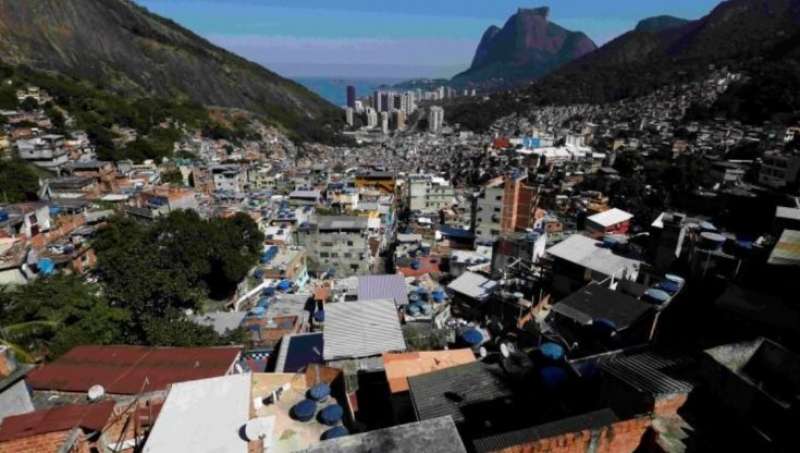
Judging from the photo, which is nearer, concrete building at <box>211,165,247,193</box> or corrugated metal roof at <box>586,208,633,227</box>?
corrugated metal roof at <box>586,208,633,227</box>

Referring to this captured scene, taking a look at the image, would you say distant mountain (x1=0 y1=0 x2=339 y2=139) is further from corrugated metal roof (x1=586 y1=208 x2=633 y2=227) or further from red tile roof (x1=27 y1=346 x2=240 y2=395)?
corrugated metal roof (x1=586 y1=208 x2=633 y2=227)

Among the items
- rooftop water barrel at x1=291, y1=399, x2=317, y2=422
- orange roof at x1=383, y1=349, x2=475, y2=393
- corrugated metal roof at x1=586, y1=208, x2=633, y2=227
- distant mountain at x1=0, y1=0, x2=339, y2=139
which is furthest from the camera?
distant mountain at x1=0, y1=0, x2=339, y2=139

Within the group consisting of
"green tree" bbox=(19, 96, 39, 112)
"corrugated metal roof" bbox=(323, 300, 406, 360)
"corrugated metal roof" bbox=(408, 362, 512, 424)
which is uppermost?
"green tree" bbox=(19, 96, 39, 112)

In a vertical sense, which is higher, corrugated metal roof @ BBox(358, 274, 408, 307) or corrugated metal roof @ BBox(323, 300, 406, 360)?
corrugated metal roof @ BBox(323, 300, 406, 360)

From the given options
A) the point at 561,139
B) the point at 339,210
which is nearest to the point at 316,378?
the point at 339,210

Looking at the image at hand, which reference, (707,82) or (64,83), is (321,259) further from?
(707,82)

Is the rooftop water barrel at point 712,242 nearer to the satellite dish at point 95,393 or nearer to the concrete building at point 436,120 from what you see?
the satellite dish at point 95,393

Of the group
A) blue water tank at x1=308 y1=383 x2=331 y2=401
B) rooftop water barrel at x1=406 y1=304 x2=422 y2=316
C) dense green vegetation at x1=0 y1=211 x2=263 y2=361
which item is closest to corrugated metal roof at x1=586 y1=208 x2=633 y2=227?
rooftop water barrel at x1=406 y1=304 x2=422 y2=316
